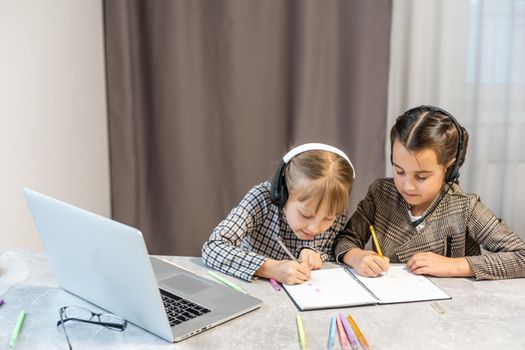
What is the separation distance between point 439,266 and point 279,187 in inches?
16.7

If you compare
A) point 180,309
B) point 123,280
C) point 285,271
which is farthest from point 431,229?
point 123,280

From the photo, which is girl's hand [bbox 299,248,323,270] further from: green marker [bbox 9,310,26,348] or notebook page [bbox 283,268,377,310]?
green marker [bbox 9,310,26,348]

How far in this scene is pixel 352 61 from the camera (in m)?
2.51

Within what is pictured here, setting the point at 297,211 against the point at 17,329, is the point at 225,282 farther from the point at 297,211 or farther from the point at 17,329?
the point at 17,329

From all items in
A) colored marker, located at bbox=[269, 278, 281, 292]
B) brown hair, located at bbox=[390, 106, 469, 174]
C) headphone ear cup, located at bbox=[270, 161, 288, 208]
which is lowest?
colored marker, located at bbox=[269, 278, 281, 292]

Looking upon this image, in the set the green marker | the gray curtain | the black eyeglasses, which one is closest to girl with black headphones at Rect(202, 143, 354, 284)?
the black eyeglasses

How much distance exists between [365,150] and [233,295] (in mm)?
1418

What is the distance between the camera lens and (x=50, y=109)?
221cm

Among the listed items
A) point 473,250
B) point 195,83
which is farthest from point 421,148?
point 195,83

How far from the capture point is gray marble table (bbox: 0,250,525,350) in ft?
3.58

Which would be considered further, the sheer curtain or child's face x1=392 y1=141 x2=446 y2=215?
the sheer curtain

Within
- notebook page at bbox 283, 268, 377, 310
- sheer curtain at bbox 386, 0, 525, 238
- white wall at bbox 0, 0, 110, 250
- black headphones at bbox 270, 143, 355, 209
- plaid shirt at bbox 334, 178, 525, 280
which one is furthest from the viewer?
sheer curtain at bbox 386, 0, 525, 238

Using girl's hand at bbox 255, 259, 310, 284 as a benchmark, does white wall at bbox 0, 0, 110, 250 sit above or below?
above

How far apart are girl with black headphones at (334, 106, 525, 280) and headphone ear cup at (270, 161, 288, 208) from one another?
226 mm
